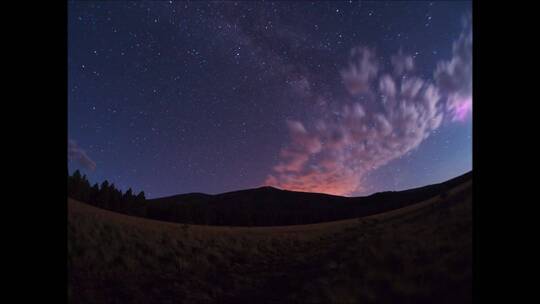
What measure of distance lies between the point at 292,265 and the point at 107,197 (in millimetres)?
11875

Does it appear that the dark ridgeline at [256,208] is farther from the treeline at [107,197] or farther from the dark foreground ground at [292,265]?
the dark foreground ground at [292,265]

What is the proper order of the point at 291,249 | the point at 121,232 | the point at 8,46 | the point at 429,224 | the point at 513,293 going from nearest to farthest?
1. the point at 513,293
2. the point at 8,46
3. the point at 429,224
4. the point at 291,249
5. the point at 121,232

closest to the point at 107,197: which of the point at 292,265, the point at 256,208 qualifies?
the point at 256,208

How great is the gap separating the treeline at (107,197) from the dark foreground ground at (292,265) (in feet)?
18.3

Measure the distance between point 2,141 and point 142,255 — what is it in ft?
11.9

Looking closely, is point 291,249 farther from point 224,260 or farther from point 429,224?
point 429,224

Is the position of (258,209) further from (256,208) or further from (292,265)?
(292,265)

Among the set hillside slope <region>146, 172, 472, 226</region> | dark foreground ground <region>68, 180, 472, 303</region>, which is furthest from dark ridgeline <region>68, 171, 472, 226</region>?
dark foreground ground <region>68, 180, 472, 303</region>

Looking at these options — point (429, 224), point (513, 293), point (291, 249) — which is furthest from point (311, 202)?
point (513, 293)

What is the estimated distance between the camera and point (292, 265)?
445 cm

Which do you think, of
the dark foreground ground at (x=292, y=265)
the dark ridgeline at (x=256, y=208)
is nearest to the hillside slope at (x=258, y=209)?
the dark ridgeline at (x=256, y=208)

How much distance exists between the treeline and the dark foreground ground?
219 inches

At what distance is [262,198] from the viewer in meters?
10.0

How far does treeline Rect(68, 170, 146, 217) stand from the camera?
1110 cm
